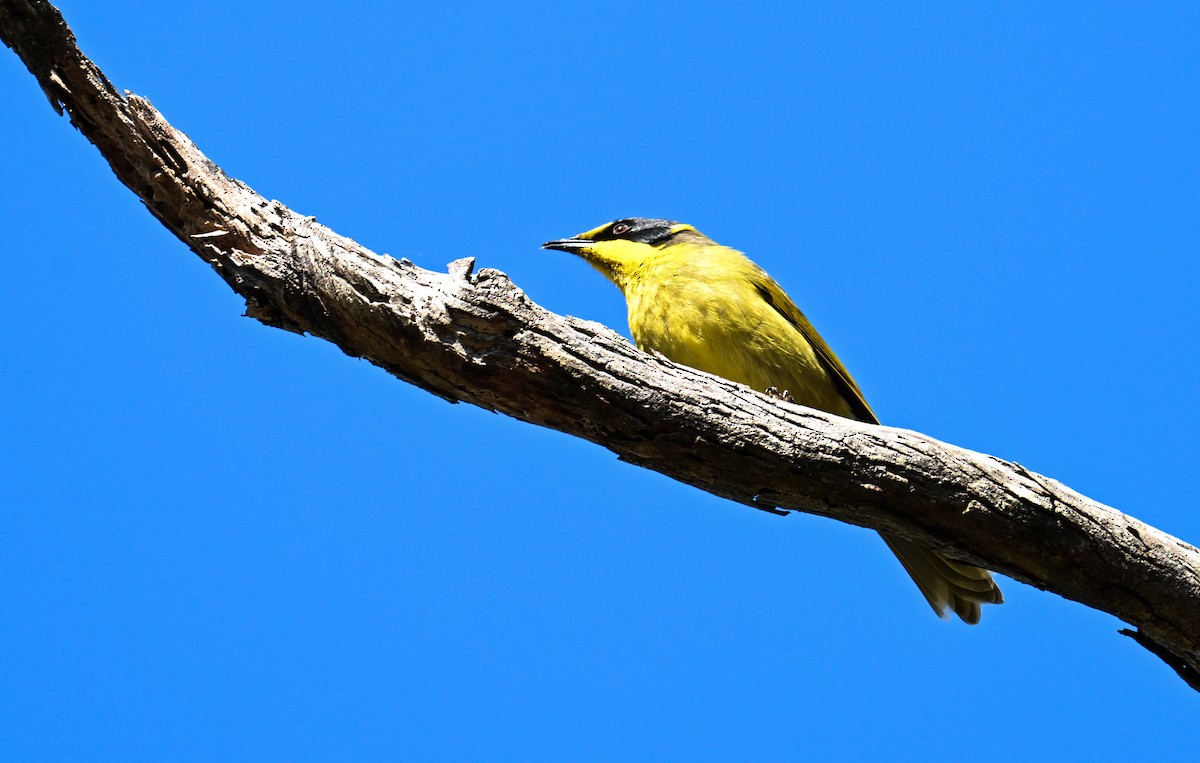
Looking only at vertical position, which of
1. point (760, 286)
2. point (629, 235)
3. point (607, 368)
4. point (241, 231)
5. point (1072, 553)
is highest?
point (629, 235)

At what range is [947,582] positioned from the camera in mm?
5531

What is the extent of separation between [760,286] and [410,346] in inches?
114

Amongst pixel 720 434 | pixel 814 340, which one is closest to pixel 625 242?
pixel 814 340

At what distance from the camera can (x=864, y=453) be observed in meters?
4.41

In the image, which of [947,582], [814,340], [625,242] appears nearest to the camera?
[947,582]

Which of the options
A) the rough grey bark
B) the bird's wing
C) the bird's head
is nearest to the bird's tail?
the rough grey bark

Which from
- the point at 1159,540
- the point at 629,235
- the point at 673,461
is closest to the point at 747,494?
the point at 673,461

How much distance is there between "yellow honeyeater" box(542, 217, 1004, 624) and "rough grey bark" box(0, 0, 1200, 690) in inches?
38.2

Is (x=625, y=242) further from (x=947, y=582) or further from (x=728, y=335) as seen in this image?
(x=947, y=582)

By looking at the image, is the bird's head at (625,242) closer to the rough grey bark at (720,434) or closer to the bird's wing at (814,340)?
the bird's wing at (814,340)

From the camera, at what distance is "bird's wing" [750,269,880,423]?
6.29 m

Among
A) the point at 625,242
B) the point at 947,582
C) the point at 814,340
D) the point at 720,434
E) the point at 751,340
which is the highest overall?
the point at 625,242

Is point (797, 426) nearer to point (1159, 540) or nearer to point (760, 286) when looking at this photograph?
point (1159, 540)

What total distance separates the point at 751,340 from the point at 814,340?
0.87 meters
